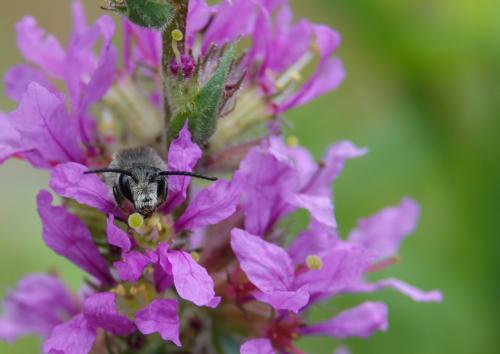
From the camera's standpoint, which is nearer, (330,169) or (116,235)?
(116,235)

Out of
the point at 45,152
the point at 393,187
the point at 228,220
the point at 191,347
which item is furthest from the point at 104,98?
the point at 393,187

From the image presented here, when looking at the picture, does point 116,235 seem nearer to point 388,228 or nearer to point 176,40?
point 176,40

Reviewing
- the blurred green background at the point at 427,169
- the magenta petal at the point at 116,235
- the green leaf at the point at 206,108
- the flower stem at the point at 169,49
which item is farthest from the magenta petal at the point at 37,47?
the blurred green background at the point at 427,169

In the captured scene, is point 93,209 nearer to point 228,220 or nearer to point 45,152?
point 45,152

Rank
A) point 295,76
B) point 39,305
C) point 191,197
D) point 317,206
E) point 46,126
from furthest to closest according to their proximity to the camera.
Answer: point 39,305
point 295,76
point 191,197
point 317,206
point 46,126

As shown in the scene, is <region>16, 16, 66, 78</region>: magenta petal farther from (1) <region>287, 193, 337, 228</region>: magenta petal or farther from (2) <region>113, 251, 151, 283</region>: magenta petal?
(1) <region>287, 193, 337, 228</region>: magenta petal

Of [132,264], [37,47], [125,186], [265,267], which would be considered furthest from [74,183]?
[37,47]

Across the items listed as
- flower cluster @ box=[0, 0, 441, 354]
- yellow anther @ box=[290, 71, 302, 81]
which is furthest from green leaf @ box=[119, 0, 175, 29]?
yellow anther @ box=[290, 71, 302, 81]
